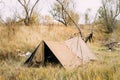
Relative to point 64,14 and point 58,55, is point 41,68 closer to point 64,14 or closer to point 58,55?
point 58,55

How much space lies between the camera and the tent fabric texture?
8.70m

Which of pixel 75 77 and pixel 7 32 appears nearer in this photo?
pixel 75 77

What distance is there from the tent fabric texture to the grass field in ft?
1.13

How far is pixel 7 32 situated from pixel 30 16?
8256 mm

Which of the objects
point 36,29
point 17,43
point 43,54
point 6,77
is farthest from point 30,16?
point 6,77

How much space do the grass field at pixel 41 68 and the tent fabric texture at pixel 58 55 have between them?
0.35 metres

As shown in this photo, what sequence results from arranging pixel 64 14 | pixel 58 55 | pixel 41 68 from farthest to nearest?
pixel 64 14
pixel 58 55
pixel 41 68

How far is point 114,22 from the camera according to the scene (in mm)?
34656

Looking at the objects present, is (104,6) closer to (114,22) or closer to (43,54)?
(114,22)

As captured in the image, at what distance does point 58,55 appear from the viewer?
8.82 metres

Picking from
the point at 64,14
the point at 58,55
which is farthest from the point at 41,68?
the point at 64,14

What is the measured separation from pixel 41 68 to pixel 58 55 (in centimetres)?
96

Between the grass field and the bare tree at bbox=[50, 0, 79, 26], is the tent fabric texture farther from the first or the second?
the bare tree at bbox=[50, 0, 79, 26]

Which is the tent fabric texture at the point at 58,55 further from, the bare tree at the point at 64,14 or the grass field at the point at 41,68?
the bare tree at the point at 64,14
